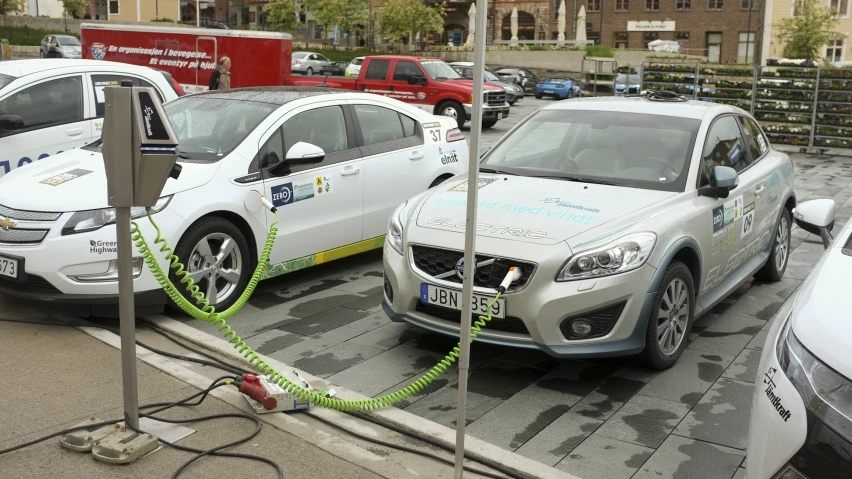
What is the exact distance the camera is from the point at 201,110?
7078mm

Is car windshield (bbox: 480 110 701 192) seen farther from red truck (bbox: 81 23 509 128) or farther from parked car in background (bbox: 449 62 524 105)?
parked car in background (bbox: 449 62 524 105)

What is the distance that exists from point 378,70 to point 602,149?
16847 mm

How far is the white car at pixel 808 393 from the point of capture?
2561 millimetres

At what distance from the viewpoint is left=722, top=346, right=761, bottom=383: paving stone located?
17.4 feet

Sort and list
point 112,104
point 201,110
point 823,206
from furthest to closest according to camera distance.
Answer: point 201,110
point 823,206
point 112,104

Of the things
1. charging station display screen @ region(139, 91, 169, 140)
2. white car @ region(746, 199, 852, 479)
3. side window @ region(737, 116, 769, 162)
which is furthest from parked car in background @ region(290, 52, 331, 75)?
white car @ region(746, 199, 852, 479)

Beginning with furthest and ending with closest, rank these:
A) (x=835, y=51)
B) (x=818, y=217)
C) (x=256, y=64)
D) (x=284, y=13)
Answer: (x=284, y=13), (x=835, y=51), (x=256, y=64), (x=818, y=217)

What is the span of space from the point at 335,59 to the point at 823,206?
170 ft

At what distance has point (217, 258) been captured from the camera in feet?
20.5

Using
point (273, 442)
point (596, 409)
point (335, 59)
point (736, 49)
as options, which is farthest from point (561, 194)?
point (736, 49)

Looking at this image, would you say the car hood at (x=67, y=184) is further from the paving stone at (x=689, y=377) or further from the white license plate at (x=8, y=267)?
the paving stone at (x=689, y=377)

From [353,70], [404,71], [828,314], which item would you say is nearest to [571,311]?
[828,314]

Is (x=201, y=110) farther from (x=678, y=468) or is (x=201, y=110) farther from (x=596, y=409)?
(x=678, y=468)

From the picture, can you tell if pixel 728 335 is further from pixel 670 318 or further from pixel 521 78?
pixel 521 78
